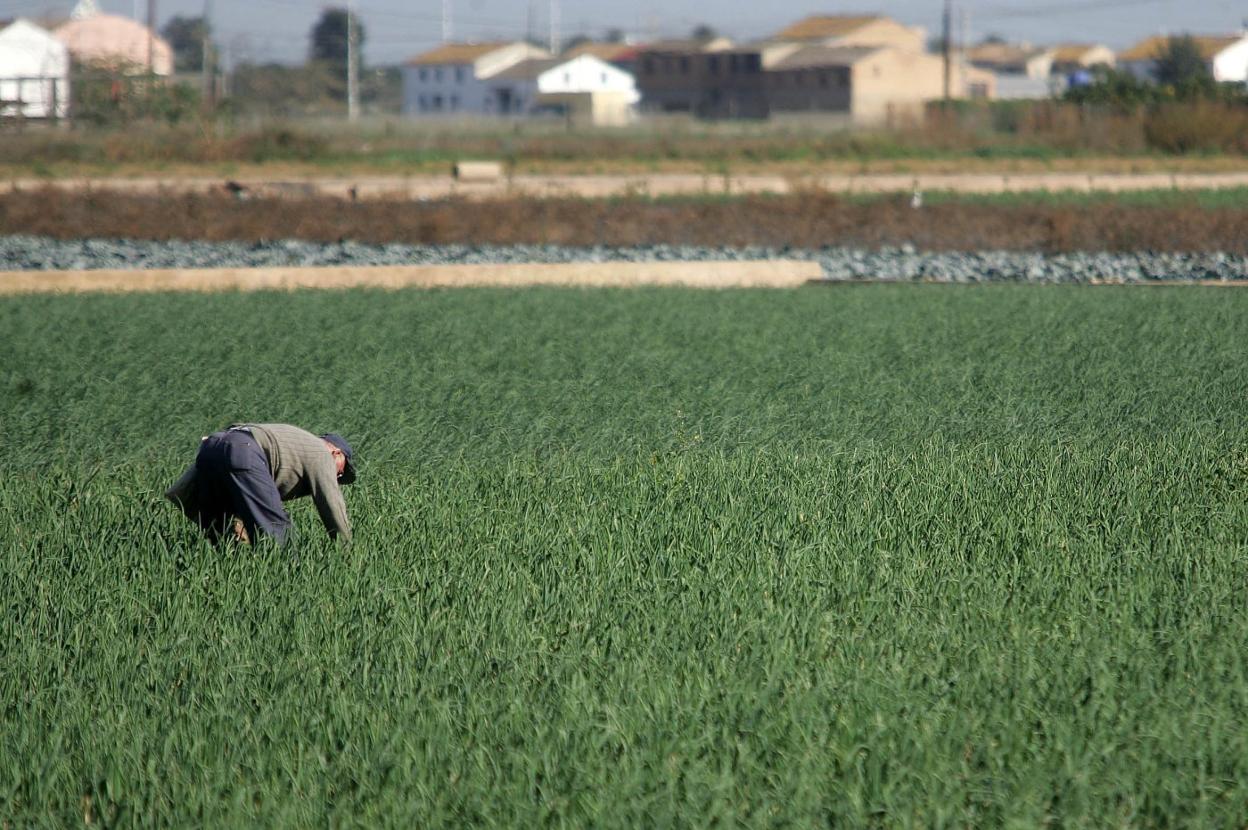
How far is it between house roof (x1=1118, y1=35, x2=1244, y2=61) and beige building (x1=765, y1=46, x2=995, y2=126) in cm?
1310

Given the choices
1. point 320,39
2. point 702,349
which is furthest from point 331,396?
point 320,39

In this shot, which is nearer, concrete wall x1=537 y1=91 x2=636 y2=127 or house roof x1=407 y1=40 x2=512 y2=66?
concrete wall x1=537 y1=91 x2=636 y2=127

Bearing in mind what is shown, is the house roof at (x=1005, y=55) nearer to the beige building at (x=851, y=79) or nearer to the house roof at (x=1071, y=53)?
the house roof at (x=1071, y=53)

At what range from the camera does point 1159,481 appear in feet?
23.3

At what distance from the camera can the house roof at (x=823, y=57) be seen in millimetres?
75562

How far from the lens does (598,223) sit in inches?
827

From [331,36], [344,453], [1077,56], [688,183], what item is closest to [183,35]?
[331,36]

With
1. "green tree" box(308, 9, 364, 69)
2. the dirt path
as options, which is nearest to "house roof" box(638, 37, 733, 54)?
"green tree" box(308, 9, 364, 69)

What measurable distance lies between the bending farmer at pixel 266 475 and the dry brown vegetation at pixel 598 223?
1479 cm

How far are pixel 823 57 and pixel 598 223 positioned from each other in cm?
6106

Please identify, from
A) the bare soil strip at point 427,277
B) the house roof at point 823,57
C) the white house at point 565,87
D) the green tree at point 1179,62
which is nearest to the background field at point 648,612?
the bare soil strip at point 427,277

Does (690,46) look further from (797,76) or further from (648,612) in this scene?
(648,612)

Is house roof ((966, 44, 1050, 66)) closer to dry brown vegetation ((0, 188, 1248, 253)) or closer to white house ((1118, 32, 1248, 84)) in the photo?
white house ((1118, 32, 1248, 84))

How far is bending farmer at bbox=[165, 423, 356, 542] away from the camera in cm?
570
